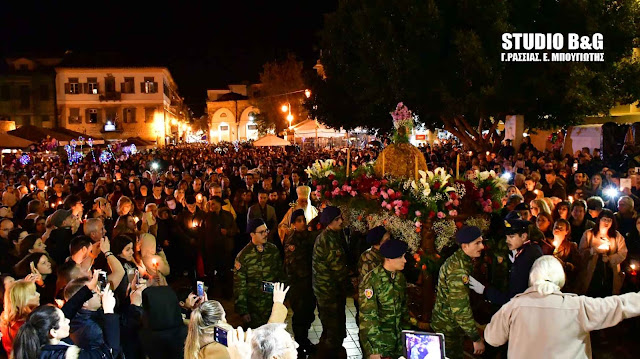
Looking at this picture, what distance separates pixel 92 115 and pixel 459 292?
5424 centimetres

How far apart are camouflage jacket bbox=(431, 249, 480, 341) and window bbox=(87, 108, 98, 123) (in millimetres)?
53908

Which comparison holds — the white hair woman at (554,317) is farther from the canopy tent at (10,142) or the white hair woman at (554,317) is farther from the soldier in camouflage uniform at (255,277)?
the canopy tent at (10,142)

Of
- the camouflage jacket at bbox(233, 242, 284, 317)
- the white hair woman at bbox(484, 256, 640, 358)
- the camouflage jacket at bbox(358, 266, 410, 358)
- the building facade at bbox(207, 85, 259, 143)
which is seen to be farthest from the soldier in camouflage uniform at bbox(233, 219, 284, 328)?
the building facade at bbox(207, 85, 259, 143)

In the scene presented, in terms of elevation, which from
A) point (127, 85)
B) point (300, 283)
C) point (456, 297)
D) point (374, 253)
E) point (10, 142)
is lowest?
point (300, 283)

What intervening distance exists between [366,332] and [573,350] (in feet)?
5.81

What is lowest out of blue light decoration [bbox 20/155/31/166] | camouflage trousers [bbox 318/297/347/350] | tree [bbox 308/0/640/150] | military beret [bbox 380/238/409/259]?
camouflage trousers [bbox 318/297/347/350]

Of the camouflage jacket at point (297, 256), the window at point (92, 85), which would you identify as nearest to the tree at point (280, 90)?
the window at point (92, 85)

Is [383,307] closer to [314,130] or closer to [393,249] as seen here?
[393,249]

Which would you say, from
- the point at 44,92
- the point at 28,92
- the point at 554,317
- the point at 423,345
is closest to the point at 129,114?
the point at 44,92

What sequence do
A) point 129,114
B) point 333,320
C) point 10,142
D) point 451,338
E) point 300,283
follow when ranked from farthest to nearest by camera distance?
point 129,114
point 10,142
point 300,283
point 333,320
point 451,338

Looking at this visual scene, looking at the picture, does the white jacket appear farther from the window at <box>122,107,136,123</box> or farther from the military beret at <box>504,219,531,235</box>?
the window at <box>122,107,136,123</box>

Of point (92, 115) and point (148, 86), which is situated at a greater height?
point (148, 86)

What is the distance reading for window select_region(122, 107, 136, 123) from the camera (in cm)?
5422

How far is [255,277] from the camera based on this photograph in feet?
20.4
